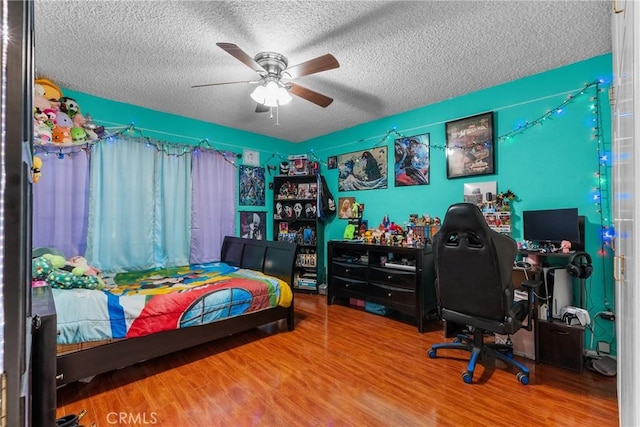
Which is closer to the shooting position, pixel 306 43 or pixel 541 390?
pixel 541 390

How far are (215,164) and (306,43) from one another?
2.50m

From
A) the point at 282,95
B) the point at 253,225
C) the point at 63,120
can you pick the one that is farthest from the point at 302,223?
the point at 63,120

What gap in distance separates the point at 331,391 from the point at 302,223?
10.3 ft

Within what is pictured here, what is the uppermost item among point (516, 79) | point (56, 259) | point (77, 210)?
point (516, 79)

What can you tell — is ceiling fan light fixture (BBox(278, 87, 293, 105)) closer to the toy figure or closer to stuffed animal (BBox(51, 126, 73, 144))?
the toy figure

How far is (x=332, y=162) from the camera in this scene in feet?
15.8

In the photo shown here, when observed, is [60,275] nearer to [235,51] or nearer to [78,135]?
[78,135]

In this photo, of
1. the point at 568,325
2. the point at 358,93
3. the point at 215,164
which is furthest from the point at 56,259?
the point at 568,325

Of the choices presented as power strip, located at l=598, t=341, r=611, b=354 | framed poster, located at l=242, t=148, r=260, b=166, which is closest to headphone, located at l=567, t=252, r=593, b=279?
power strip, located at l=598, t=341, r=611, b=354

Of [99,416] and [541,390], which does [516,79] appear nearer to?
[541,390]

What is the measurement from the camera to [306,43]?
2336mm

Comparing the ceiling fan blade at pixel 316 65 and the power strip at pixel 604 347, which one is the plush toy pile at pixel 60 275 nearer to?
the ceiling fan blade at pixel 316 65

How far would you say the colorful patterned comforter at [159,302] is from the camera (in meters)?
1.96

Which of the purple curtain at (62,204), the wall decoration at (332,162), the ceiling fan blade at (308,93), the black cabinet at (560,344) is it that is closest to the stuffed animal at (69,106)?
the purple curtain at (62,204)
